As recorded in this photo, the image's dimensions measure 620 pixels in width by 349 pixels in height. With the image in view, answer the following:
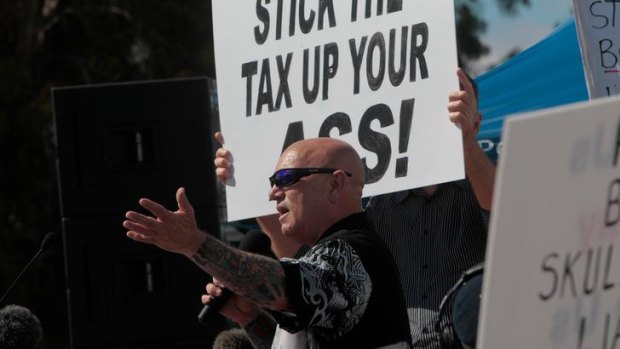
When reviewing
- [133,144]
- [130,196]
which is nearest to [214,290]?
[130,196]

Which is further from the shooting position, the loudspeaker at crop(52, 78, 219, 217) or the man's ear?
the loudspeaker at crop(52, 78, 219, 217)

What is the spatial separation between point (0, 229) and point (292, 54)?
1139 centimetres

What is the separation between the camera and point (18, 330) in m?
4.21

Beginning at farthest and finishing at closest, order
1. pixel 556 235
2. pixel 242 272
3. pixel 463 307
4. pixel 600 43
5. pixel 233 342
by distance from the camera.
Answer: pixel 600 43 < pixel 233 342 < pixel 242 272 < pixel 463 307 < pixel 556 235

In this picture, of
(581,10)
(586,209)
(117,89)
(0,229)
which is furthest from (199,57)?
(586,209)

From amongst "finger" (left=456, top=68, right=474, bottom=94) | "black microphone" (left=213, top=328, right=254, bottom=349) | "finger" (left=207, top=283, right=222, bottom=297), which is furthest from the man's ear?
"black microphone" (left=213, top=328, right=254, bottom=349)

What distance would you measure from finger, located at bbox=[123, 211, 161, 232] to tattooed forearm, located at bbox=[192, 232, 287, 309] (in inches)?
4.4

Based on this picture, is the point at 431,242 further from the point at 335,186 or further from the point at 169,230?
the point at 169,230

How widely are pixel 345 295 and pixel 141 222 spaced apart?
1.61 feet

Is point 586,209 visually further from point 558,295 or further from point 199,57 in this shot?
point 199,57

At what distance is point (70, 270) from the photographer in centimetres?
647

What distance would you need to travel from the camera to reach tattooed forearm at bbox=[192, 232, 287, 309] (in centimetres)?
302

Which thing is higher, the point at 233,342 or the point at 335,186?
the point at 335,186

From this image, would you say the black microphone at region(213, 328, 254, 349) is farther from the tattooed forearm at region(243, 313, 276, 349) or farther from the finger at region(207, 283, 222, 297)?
the finger at region(207, 283, 222, 297)
